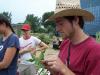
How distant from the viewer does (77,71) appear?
3172 millimetres

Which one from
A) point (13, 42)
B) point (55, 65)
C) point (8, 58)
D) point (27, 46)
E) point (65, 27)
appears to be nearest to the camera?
point (55, 65)

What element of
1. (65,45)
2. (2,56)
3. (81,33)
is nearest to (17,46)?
(2,56)

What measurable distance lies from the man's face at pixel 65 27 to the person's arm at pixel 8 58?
1.45 m

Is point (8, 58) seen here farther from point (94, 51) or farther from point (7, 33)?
point (94, 51)

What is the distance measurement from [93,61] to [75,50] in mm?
253

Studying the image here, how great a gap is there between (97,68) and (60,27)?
0.50m

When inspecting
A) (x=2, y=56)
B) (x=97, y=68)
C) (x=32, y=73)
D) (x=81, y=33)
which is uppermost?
(x=81, y=33)

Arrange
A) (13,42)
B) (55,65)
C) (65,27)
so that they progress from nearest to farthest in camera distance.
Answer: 1. (55,65)
2. (65,27)
3. (13,42)

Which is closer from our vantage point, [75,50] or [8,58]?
[75,50]

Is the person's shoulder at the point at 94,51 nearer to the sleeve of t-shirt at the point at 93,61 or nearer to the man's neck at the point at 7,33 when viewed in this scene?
the sleeve of t-shirt at the point at 93,61

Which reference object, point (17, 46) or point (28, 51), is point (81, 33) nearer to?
point (17, 46)

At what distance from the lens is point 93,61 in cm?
307

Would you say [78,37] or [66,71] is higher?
[78,37]

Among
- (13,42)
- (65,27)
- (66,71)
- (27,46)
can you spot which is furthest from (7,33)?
(27,46)
